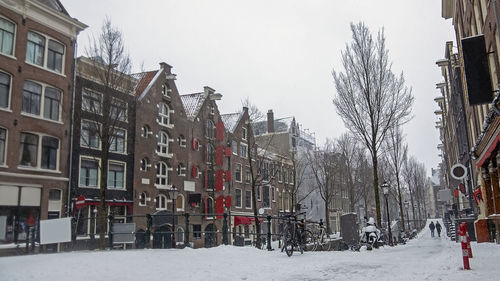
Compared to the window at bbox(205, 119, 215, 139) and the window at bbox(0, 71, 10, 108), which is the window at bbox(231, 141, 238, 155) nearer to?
the window at bbox(205, 119, 215, 139)

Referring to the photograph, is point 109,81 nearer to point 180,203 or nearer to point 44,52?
point 44,52

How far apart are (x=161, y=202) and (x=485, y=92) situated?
83.8ft

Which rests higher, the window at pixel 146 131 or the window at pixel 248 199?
the window at pixel 146 131

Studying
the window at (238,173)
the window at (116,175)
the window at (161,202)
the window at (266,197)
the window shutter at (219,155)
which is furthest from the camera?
the window at (266,197)

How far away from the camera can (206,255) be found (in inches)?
464

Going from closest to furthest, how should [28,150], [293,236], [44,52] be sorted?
[293,236]
[28,150]
[44,52]

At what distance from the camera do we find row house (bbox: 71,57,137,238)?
19172 mm

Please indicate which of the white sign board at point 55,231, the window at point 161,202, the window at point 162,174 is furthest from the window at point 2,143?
the window at point 161,202

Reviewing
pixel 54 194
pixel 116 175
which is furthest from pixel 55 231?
pixel 116 175

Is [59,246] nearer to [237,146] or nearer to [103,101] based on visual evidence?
[103,101]

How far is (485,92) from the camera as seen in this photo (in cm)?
1300

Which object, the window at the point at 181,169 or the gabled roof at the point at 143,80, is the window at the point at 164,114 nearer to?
the gabled roof at the point at 143,80

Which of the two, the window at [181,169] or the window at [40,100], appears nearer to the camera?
the window at [40,100]

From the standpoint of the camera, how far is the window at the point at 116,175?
28438 millimetres
